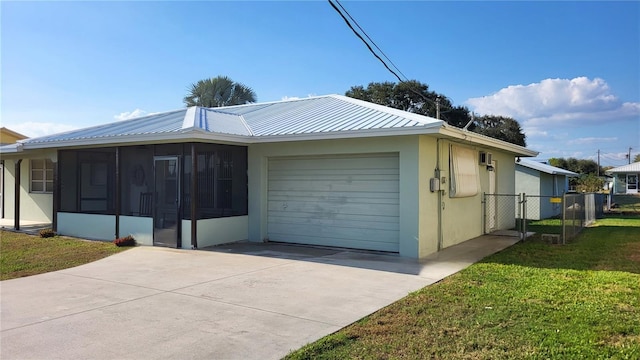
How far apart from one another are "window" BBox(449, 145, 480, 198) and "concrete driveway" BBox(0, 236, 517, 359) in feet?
6.14

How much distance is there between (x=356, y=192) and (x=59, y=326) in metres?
6.74

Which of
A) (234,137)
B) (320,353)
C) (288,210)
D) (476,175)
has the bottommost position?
(320,353)

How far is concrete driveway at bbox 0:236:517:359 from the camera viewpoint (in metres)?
4.50

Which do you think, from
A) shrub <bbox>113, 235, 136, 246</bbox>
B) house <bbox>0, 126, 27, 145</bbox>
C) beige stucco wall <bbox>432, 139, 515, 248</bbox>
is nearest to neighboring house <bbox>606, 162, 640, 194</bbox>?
beige stucco wall <bbox>432, 139, 515, 248</bbox>

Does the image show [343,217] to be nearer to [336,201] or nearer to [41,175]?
[336,201]

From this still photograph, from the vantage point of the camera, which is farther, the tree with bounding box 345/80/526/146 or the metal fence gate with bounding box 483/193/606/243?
the tree with bounding box 345/80/526/146

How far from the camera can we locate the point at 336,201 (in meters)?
10.8

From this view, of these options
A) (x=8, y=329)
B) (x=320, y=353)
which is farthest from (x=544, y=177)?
(x=8, y=329)

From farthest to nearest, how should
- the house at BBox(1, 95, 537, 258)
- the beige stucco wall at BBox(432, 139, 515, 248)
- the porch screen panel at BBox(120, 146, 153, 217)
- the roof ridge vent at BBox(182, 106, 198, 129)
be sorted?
1. the porch screen panel at BBox(120, 146, 153, 217)
2. the beige stucco wall at BBox(432, 139, 515, 248)
3. the roof ridge vent at BBox(182, 106, 198, 129)
4. the house at BBox(1, 95, 537, 258)

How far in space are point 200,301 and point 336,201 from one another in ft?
17.1

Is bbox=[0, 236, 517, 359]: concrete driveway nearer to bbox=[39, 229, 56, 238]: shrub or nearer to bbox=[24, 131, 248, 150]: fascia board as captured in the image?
bbox=[24, 131, 248, 150]: fascia board

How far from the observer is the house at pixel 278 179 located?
32.3 ft

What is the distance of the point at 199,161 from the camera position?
1062 cm

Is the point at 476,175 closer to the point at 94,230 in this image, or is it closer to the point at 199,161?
the point at 199,161
